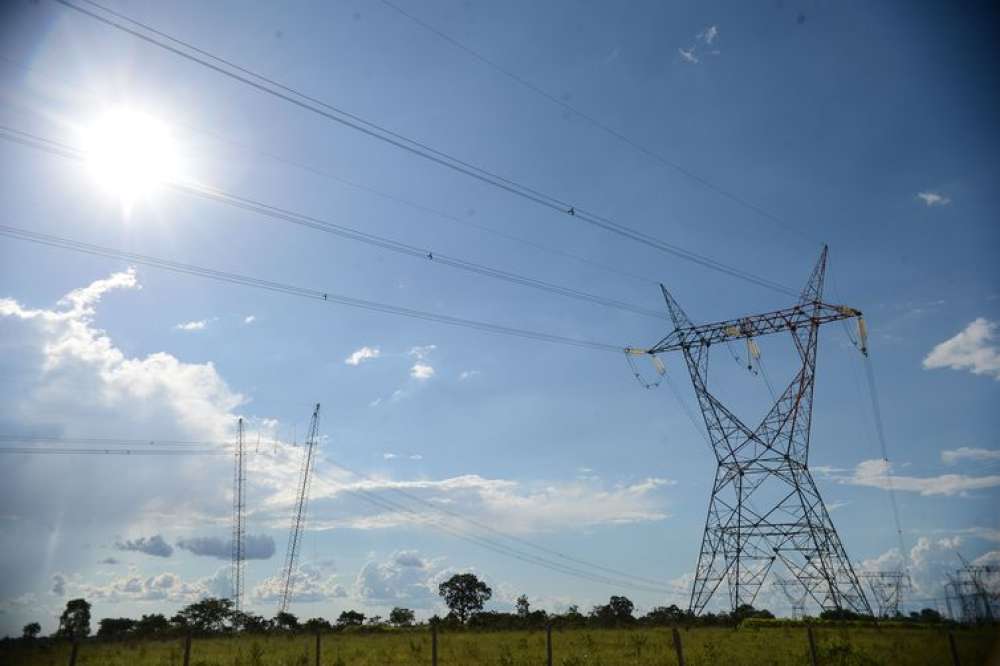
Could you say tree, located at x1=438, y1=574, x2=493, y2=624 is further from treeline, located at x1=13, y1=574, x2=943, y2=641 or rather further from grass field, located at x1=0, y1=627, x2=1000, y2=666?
grass field, located at x1=0, y1=627, x2=1000, y2=666

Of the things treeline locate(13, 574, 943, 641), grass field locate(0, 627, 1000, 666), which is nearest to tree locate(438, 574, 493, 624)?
treeline locate(13, 574, 943, 641)

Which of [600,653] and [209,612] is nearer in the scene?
[600,653]

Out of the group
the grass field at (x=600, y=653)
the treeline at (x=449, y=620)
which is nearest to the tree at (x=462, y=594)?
the treeline at (x=449, y=620)

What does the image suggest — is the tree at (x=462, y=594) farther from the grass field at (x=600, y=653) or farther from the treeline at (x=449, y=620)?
the grass field at (x=600, y=653)

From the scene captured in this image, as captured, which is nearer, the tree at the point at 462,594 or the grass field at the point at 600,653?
the grass field at the point at 600,653

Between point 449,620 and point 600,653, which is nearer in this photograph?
point 600,653

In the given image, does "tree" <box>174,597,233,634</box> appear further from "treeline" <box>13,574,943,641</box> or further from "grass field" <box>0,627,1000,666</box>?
"grass field" <box>0,627,1000,666</box>

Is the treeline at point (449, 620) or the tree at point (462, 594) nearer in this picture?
the treeline at point (449, 620)

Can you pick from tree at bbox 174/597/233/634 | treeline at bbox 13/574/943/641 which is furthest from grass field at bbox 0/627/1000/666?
tree at bbox 174/597/233/634

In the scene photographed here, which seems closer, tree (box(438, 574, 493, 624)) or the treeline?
the treeline

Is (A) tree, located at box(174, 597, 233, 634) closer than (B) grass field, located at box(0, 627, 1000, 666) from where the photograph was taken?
No

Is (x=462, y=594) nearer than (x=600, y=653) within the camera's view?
No

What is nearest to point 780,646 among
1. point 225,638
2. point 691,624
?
point 691,624

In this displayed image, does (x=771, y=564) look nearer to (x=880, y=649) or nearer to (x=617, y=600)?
(x=880, y=649)
